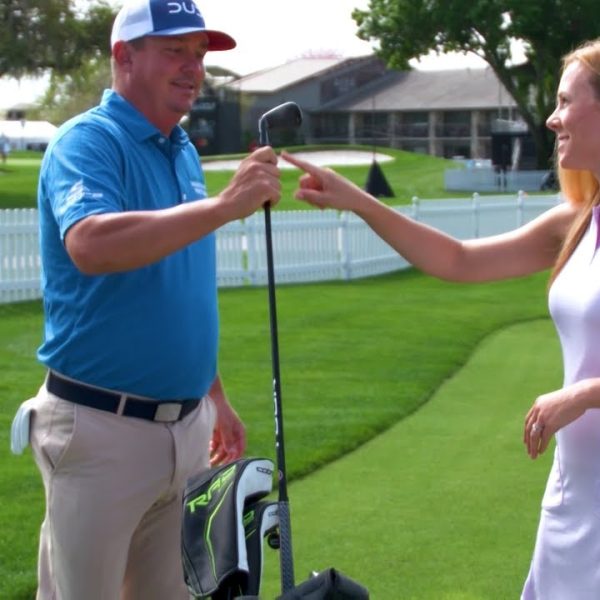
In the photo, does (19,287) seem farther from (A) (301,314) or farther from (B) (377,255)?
(B) (377,255)

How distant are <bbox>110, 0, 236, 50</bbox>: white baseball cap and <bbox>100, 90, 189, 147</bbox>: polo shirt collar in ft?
0.50

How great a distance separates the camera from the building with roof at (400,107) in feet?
315

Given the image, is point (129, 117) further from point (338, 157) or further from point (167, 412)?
point (338, 157)

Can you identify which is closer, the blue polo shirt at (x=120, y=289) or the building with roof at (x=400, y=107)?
the blue polo shirt at (x=120, y=289)

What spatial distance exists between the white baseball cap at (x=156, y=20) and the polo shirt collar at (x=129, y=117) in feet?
0.50

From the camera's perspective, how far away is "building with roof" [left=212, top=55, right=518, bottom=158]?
315 feet

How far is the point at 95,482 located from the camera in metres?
3.64

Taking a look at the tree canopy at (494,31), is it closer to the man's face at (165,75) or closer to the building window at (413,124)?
the building window at (413,124)

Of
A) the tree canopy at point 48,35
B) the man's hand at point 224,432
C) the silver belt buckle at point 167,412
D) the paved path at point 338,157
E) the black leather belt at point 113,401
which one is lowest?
the paved path at point 338,157

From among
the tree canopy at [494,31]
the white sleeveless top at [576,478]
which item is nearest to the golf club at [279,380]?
the white sleeveless top at [576,478]

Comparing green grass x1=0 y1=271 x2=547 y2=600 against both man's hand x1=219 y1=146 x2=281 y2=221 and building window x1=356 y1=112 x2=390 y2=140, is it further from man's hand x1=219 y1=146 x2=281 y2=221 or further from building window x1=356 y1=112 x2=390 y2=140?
building window x1=356 y1=112 x2=390 y2=140

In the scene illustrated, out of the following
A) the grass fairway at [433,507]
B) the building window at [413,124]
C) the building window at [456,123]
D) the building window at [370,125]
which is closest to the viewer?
the grass fairway at [433,507]

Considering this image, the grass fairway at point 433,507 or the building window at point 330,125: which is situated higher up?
the grass fairway at point 433,507

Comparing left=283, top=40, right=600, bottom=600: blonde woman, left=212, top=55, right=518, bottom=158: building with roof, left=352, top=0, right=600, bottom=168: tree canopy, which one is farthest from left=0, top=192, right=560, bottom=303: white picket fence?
left=212, top=55, right=518, bottom=158: building with roof
